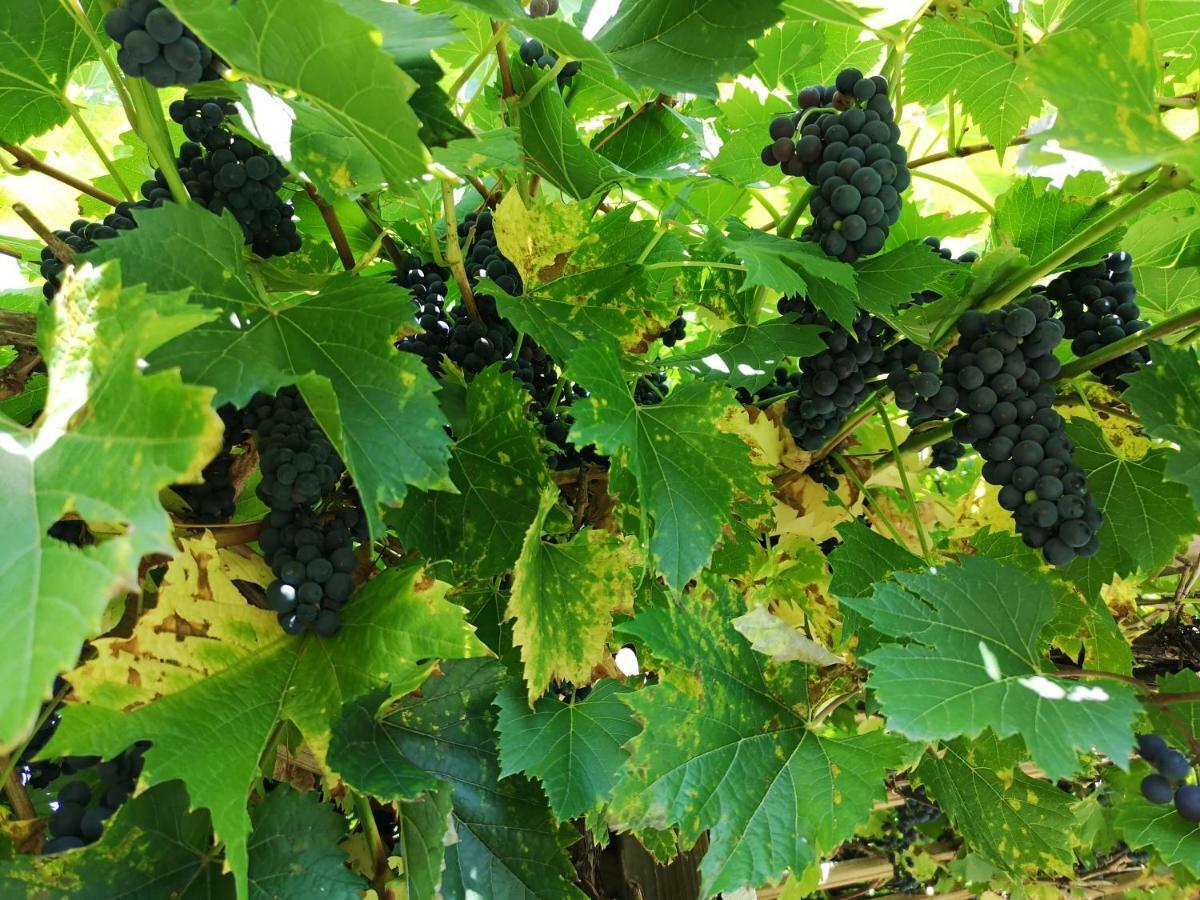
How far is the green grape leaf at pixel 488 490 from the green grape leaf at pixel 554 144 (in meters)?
Answer: 0.30

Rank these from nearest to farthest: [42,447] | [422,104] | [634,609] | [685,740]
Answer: [42,447], [422,104], [685,740], [634,609]

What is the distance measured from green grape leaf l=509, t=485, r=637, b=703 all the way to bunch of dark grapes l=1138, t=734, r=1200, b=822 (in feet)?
2.03

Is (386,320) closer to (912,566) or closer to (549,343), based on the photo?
(549,343)

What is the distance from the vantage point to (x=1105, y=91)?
797mm

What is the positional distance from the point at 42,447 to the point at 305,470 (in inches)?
9.5

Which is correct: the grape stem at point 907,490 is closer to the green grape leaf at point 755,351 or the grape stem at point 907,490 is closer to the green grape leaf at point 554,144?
the green grape leaf at point 755,351

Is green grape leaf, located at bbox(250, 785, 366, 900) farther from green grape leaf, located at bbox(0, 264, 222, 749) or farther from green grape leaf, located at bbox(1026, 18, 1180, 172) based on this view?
green grape leaf, located at bbox(1026, 18, 1180, 172)

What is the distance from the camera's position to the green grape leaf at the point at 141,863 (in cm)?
78

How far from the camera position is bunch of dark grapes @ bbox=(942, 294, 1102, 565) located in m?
1.00

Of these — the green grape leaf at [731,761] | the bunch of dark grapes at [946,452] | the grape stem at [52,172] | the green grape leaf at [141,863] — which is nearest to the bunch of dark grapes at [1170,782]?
the green grape leaf at [731,761]

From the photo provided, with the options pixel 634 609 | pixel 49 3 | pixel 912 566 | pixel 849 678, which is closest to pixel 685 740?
pixel 634 609

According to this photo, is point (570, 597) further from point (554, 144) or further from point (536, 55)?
point (536, 55)

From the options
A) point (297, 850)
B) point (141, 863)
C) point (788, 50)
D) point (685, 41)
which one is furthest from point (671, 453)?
point (788, 50)

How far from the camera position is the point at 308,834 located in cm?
86
